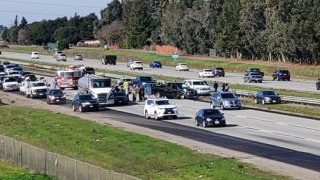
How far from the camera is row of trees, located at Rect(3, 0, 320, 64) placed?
110 metres

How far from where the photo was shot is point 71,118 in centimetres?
5209

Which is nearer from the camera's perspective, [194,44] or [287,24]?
[287,24]

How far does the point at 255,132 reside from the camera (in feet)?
145

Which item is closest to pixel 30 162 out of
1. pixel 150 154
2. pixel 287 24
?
pixel 150 154

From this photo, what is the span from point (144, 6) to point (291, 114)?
121 metres

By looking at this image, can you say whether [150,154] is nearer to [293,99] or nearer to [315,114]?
[315,114]

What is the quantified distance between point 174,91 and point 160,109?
57.4 feet

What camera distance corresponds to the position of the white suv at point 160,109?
172 feet

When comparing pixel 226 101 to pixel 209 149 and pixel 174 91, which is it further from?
pixel 209 149

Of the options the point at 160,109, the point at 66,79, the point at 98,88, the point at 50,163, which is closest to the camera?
the point at 50,163

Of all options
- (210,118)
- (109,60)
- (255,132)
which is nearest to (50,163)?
(255,132)

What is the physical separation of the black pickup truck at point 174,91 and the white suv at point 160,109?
15.1 meters

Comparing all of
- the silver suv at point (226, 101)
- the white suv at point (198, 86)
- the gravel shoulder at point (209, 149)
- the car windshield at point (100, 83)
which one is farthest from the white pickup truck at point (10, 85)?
the silver suv at point (226, 101)

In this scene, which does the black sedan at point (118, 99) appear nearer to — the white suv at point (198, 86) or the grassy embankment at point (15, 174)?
the white suv at point (198, 86)
